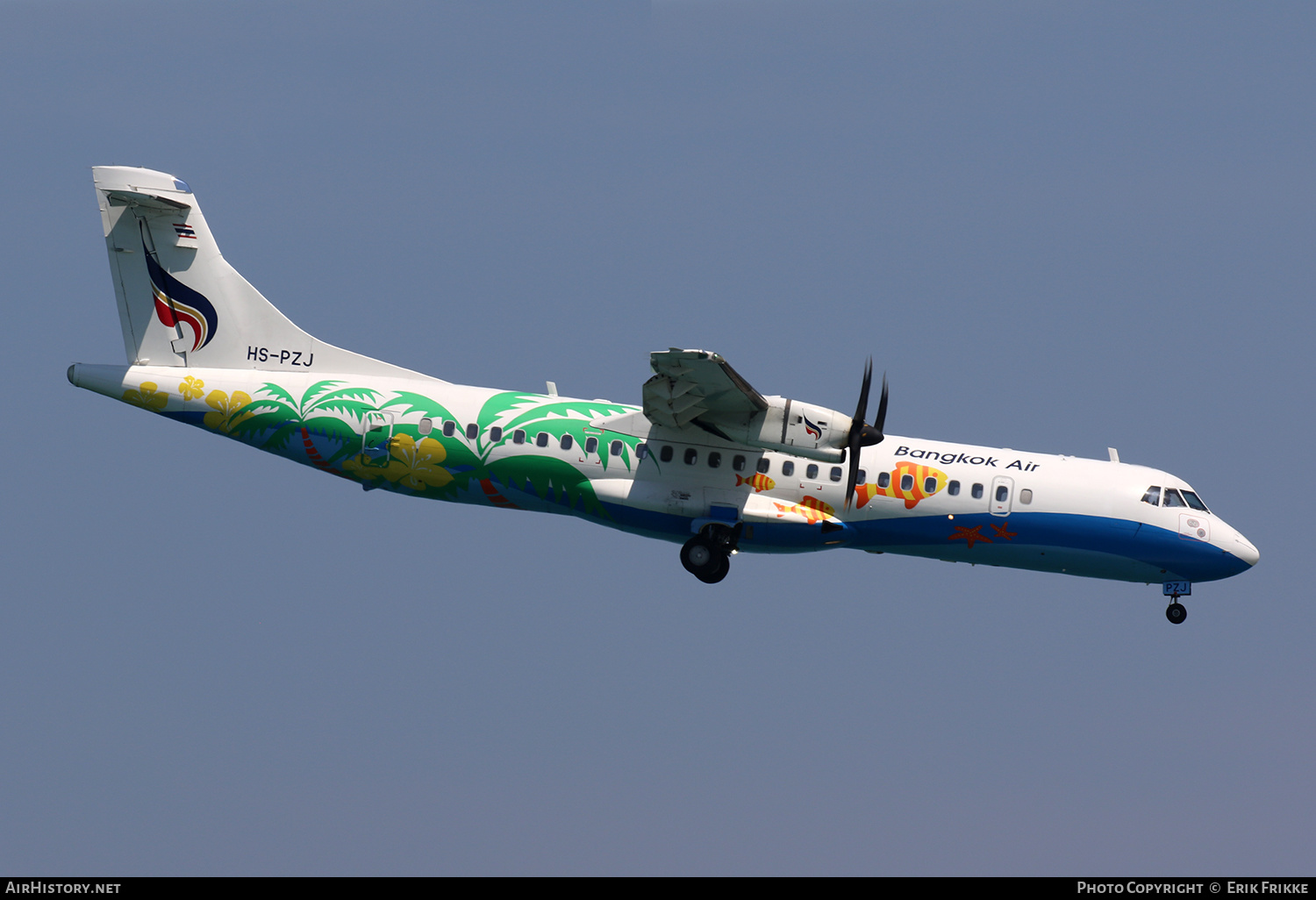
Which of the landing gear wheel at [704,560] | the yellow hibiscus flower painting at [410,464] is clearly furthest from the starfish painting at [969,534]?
the yellow hibiscus flower painting at [410,464]

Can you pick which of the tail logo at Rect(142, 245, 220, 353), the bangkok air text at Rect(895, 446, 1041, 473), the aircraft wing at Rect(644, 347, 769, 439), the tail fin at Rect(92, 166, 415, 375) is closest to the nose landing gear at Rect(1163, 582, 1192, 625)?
the bangkok air text at Rect(895, 446, 1041, 473)

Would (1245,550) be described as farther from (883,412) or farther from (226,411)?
(226,411)

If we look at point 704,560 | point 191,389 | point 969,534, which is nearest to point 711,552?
point 704,560

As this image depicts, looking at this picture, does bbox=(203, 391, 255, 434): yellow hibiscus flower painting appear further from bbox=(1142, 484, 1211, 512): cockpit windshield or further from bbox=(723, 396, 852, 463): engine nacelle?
bbox=(1142, 484, 1211, 512): cockpit windshield

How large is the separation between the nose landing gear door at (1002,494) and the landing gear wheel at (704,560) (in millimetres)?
6052

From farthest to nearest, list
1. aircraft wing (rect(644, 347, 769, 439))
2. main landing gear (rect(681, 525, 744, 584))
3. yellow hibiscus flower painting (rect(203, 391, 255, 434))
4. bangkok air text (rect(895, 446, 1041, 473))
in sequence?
yellow hibiscus flower painting (rect(203, 391, 255, 434)) < bangkok air text (rect(895, 446, 1041, 473)) < main landing gear (rect(681, 525, 744, 584)) < aircraft wing (rect(644, 347, 769, 439))

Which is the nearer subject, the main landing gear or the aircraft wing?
the aircraft wing

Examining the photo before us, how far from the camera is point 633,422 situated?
30.4 meters

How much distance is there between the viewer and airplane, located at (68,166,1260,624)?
3039 cm

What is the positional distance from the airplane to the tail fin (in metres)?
0.24

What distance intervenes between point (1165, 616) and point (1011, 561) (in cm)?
385

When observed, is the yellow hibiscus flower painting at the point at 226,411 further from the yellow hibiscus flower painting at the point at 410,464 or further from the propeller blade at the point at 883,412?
the propeller blade at the point at 883,412
